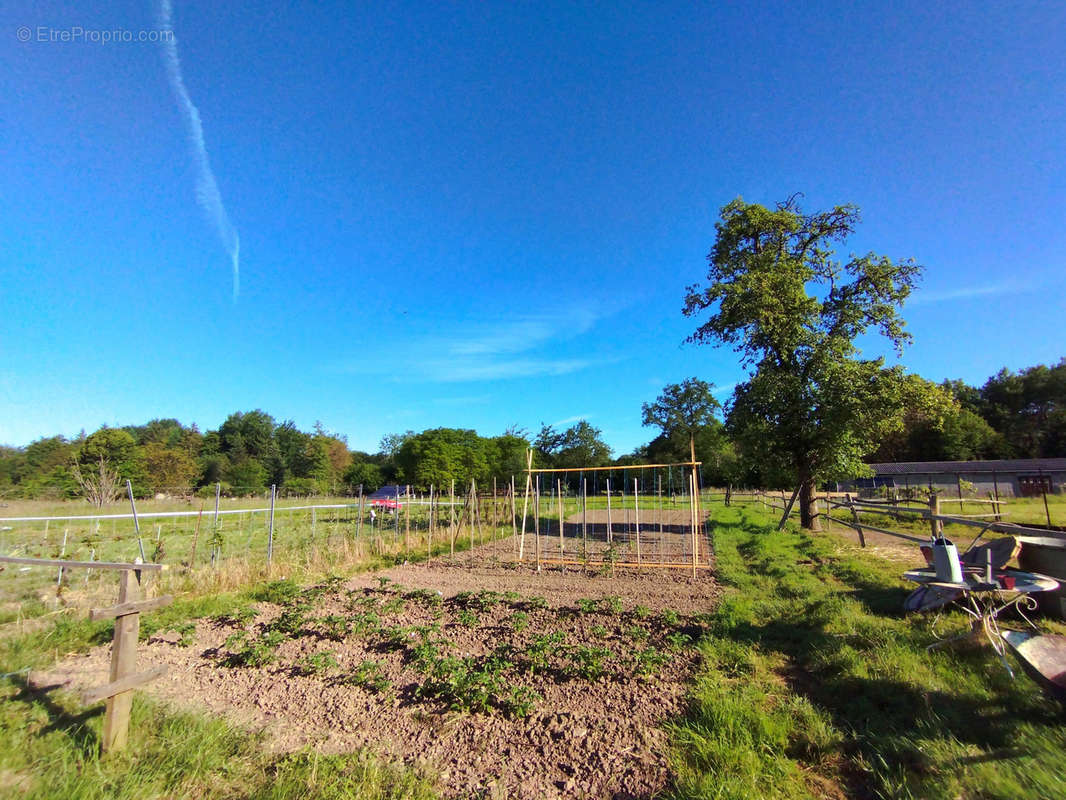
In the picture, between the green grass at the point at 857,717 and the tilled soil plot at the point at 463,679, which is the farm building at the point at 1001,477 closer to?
the green grass at the point at 857,717

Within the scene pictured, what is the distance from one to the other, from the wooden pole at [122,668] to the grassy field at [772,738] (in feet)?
0.38

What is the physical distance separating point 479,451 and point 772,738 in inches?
2236

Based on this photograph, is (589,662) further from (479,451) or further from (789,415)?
(479,451)

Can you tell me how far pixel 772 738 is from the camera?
339cm

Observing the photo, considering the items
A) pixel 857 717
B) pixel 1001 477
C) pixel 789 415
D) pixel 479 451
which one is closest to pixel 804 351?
pixel 789 415

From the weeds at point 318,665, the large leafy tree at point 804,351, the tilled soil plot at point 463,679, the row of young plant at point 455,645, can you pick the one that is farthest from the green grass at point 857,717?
the large leafy tree at point 804,351

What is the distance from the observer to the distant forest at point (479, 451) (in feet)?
154

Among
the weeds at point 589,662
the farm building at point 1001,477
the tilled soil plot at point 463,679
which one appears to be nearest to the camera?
the tilled soil plot at point 463,679

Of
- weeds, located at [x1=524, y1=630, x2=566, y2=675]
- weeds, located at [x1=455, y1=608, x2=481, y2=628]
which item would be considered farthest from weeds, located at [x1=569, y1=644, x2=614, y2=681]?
weeds, located at [x1=455, y1=608, x2=481, y2=628]

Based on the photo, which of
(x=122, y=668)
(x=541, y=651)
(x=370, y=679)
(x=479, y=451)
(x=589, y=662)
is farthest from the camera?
(x=479, y=451)

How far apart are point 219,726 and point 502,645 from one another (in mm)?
2672

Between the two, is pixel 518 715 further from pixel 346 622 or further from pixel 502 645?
pixel 346 622

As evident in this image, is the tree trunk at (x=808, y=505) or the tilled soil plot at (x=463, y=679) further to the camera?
the tree trunk at (x=808, y=505)

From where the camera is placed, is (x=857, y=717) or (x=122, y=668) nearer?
(x=122, y=668)
